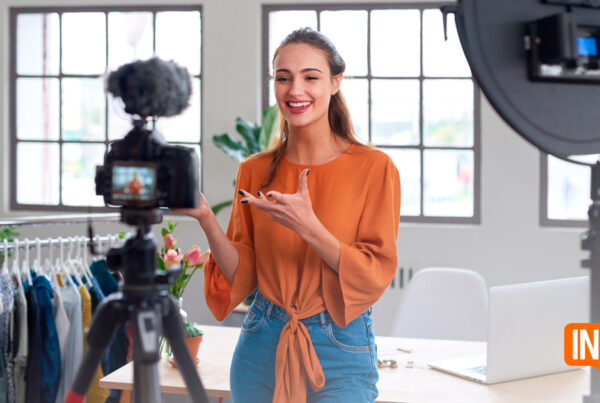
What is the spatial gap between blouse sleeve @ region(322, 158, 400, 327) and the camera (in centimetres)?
67

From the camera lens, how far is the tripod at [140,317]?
0.75 m

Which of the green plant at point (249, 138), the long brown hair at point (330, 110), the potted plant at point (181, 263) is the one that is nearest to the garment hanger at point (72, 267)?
the potted plant at point (181, 263)

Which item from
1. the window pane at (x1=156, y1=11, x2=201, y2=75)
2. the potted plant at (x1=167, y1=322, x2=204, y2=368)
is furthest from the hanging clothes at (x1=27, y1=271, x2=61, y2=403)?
the window pane at (x1=156, y1=11, x2=201, y2=75)

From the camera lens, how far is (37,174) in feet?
15.5

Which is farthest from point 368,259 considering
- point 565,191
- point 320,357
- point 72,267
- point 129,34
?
point 129,34

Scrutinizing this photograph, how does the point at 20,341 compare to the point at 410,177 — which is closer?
the point at 20,341

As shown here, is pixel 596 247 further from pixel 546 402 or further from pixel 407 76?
pixel 407 76

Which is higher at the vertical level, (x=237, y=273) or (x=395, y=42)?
(x=395, y=42)

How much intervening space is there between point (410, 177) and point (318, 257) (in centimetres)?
289

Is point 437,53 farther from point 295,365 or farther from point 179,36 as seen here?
point 295,365

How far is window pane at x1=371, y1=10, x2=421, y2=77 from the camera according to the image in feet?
13.8

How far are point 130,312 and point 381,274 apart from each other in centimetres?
78

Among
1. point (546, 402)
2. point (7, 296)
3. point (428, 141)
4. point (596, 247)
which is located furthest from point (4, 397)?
point (428, 141)

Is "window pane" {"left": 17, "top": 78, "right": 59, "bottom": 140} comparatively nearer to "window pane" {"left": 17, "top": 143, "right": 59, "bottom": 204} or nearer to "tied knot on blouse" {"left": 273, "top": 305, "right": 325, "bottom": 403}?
"window pane" {"left": 17, "top": 143, "right": 59, "bottom": 204}
